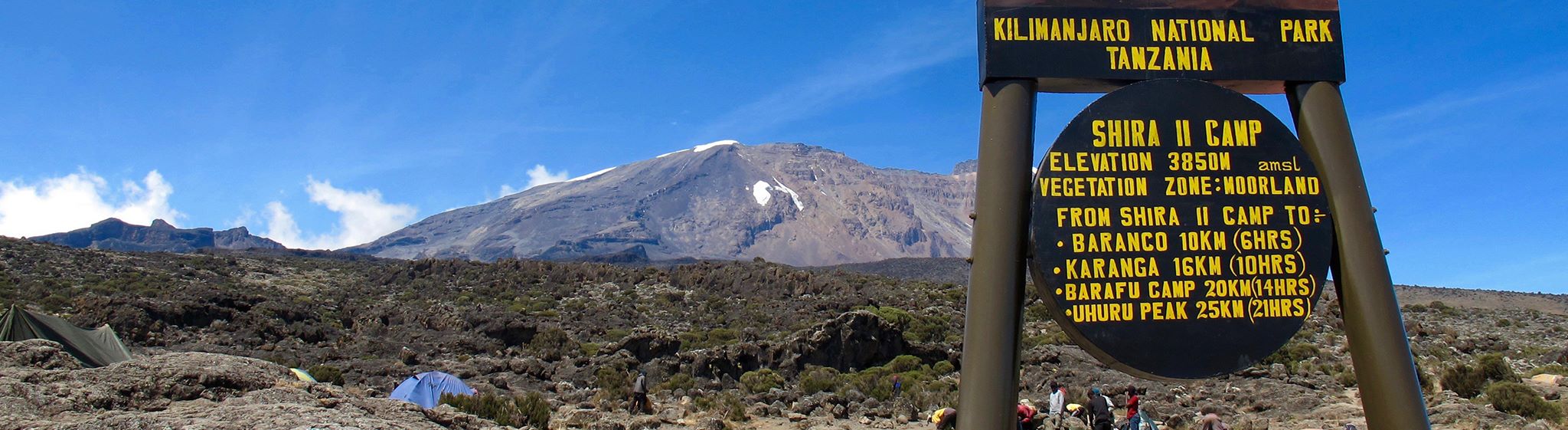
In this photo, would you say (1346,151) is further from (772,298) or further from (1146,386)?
(772,298)

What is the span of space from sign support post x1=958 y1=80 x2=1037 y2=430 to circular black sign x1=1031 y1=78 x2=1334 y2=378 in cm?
15

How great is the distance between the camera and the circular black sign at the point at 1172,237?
6105 millimetres

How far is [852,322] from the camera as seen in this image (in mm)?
26203

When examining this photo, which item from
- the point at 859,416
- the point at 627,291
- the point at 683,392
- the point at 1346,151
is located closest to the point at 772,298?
the point at 627,291

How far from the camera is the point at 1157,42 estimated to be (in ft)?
21.7

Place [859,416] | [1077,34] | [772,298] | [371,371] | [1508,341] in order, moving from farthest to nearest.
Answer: [772,298] < [1508,341] < [371,371] < [859,416] < [1077,34]

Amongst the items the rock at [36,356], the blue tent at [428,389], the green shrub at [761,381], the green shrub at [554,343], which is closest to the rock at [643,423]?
the blue tent at [428,389]

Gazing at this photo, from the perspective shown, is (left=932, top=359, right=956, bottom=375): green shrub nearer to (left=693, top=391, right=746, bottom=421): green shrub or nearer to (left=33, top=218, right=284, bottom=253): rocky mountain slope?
(left=693, top=391, right=746, bottom=421): green shrub

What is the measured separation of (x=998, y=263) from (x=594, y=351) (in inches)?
951

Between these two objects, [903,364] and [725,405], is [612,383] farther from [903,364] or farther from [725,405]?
[903,364]

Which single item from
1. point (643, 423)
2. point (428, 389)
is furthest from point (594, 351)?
point (643, 423)

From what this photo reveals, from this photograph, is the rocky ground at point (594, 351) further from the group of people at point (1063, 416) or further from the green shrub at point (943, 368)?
the group of people at point (1063, 416)

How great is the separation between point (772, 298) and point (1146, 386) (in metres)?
24.5

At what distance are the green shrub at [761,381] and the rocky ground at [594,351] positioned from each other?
7 centimetres
